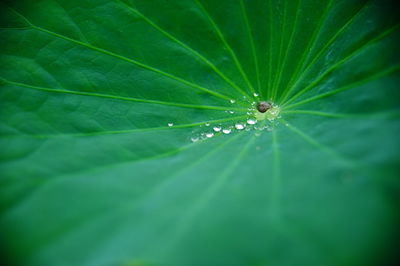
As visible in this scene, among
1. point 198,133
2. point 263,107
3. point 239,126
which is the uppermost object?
point 263,107

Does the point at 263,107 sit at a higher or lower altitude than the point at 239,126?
higher

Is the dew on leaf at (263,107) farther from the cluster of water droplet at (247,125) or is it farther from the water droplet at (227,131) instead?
the water droplet at (227,131)

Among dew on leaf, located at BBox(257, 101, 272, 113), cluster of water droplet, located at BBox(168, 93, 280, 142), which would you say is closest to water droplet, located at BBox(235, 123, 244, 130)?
cluster of water droplet, located at BBox(168, 93, 280, 142)

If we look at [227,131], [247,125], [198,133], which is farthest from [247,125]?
[198,133]

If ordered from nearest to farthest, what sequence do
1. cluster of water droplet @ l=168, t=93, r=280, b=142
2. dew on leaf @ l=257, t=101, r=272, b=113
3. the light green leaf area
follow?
the light green leaf area, cluster of water droplet @ l=168, t=93, r=280, b=142, dew on leaf @ l=257, t=101, r=272, b=113

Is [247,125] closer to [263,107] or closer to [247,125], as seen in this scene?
[247,125]

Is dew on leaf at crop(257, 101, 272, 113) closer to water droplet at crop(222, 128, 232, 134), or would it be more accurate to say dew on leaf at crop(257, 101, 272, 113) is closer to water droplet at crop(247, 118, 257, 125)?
water droplet at crop(247, 118, 257, 125)

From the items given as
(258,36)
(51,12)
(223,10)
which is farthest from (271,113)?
(51,12)

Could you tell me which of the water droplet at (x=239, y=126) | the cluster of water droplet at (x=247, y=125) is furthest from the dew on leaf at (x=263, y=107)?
the water droplet at (x=239, y=126)
